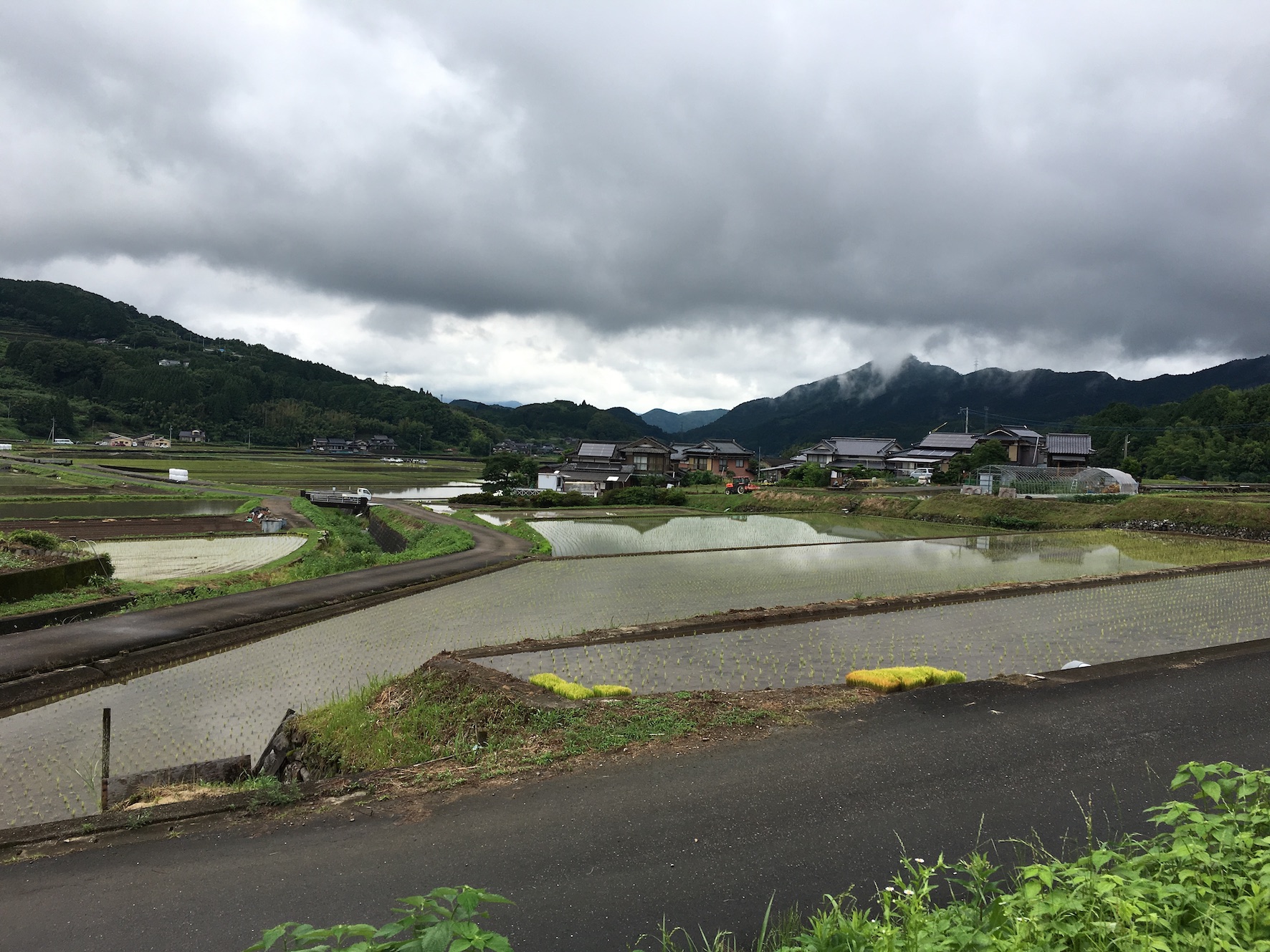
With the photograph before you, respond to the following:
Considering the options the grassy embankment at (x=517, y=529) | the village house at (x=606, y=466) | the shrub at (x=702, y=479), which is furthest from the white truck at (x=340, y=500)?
the shrub at (x=702, y=479)

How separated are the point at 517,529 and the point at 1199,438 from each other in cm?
6508

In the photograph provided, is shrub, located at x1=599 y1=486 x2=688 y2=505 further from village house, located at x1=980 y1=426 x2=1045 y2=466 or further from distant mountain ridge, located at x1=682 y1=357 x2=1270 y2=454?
distant mountain ridge, located at x1=682 y1=357 x2=1270 y2=454

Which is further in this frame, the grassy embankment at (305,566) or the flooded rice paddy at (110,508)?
the flooded rice paddy at (110,508)

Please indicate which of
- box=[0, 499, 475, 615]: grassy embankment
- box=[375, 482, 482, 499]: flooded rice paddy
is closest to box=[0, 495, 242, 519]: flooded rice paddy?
box=[0, 499, 475, 615]: grassy embankment

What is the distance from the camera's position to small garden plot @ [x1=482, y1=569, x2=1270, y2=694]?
9.89 meters

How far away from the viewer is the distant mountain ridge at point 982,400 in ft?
472

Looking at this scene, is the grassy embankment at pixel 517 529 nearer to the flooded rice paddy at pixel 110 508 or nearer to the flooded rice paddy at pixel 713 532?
the flooded rice paddy at pixel 713 532

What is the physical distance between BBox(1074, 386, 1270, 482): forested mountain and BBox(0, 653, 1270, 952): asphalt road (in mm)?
60137

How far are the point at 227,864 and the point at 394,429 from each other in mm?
127405

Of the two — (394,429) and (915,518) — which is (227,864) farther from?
(394,429)

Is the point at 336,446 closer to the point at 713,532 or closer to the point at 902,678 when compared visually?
the point at 713,532

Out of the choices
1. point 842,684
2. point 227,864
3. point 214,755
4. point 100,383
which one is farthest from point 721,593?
point 100,383

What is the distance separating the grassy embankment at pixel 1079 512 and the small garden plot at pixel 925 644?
17.6m

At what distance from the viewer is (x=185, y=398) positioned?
4434 inches
